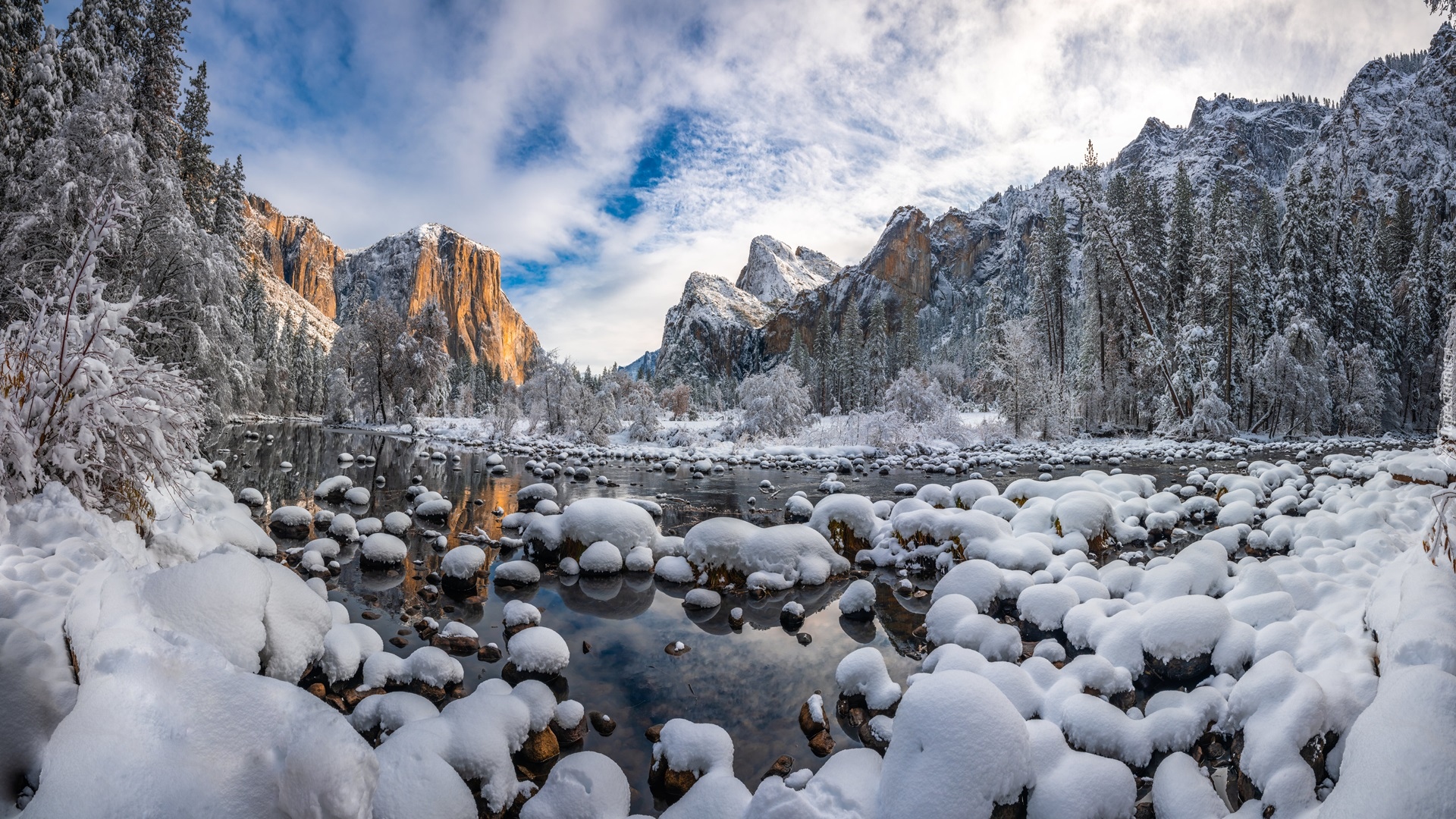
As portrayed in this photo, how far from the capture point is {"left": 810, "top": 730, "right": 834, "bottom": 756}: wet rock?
444cm

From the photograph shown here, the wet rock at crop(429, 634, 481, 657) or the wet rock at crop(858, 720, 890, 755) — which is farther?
the wet rock at crop(429, 634, 481, 657)

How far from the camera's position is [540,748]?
4.19 m

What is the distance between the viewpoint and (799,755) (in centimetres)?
440

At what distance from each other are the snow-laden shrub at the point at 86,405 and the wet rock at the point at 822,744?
18.7 ft

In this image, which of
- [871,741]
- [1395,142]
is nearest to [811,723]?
[871,741]

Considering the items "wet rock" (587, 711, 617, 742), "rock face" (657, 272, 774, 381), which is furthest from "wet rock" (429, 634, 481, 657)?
"rock face" (657, 272, 774, 381)

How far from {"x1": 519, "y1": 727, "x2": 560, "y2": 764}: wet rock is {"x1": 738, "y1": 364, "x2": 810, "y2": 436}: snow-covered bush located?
26.3 metres

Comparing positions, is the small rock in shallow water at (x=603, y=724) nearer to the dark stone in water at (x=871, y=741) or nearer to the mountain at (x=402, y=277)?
the dark stone in water at (x=871, y=741)

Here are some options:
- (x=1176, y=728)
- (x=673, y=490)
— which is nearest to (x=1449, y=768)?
(x=1176, y=728)

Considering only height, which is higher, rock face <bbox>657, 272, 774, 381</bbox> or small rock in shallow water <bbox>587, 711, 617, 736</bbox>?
rock face <bbox>657, 272, 774, 381</bbox>

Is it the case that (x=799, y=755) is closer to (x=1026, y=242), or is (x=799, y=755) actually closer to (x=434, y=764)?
(x=434, y=764)

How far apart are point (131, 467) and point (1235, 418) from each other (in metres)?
41.3

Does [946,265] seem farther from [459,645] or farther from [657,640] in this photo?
[459,645]

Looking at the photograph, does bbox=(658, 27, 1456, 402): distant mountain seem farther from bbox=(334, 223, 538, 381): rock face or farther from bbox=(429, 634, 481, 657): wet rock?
bbox=(429, 634, 481, 657): wet rock
